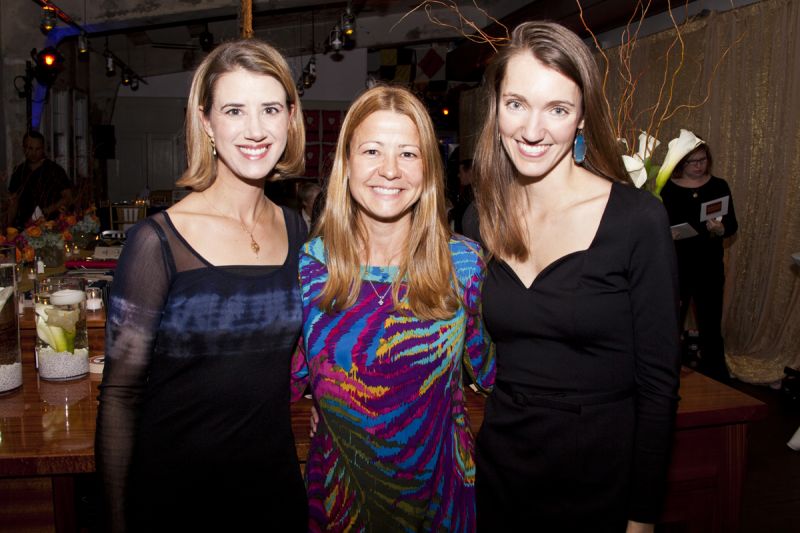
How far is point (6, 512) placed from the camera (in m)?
1.67

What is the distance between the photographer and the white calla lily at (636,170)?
5.97 ft

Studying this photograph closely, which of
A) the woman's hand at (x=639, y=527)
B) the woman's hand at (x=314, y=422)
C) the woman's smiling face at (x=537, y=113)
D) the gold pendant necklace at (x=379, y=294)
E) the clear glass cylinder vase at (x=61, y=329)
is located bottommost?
the woman's hand at (x=639, y=527)

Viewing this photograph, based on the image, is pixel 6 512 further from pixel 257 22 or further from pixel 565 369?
pixel 257 22

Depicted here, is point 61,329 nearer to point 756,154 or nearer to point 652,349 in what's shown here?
point 652,349

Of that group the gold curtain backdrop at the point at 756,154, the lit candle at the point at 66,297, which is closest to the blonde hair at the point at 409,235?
the lit candle at the point at 66,297

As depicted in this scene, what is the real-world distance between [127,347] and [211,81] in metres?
0.61

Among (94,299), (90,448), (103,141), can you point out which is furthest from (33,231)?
(103,141)

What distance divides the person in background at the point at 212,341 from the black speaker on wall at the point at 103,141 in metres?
11.0

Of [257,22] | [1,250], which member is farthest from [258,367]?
[257,22]

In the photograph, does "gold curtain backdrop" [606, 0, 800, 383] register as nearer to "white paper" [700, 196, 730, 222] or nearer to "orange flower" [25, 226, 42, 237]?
"white paper" [700, 196, 730, 222]

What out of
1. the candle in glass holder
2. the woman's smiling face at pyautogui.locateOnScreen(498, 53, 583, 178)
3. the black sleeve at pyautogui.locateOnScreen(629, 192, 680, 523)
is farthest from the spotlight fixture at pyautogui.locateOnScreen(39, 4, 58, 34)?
the black sleeve at pyautogui.locateOnScreen(629, 192, 680, 523)

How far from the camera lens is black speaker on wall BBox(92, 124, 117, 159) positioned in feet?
37.9

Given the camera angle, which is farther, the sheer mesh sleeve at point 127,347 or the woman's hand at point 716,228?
the woman's hand at point 716,228

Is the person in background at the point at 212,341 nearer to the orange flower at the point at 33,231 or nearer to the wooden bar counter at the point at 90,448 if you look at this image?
the wooden bar counter at the point at 90,448
